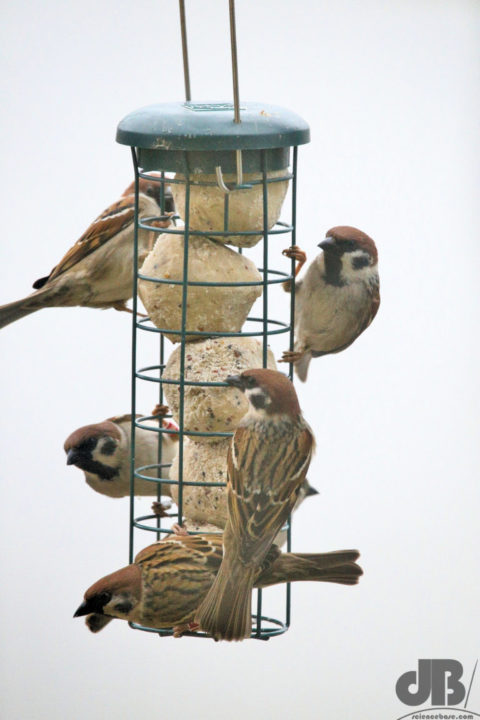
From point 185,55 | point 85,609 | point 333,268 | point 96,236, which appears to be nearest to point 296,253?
point 333,268

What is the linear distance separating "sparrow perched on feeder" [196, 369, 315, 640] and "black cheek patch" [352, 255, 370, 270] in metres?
0.54

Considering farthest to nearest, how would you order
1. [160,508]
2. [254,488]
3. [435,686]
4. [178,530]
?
[435,686]
[160,508]
[178,530]
[254,488]

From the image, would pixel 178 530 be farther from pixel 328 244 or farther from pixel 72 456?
pixel 328 244

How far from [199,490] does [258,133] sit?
0.63 meters

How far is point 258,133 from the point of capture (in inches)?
73.4

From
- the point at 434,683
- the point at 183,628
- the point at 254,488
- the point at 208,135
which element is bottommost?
the point at 434,683

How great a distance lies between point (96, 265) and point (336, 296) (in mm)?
503

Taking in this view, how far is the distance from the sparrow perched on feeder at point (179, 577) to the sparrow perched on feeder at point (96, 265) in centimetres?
69

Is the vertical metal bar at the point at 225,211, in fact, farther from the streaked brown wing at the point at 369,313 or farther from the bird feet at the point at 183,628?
the bird feet at the point at 183,628

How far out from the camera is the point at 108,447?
7.90 ft

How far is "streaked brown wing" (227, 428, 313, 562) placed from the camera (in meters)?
1.87

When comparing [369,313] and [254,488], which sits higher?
[369,313]

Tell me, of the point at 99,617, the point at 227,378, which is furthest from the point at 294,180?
the point at 99,617

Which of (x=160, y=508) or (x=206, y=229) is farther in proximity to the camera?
(x=160, y=508)
